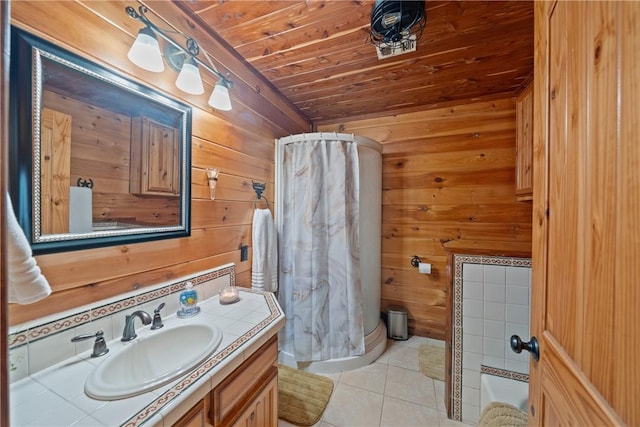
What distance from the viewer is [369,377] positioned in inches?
71.9

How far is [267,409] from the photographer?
3.41 feet

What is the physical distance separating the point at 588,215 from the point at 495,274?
3.46 feet

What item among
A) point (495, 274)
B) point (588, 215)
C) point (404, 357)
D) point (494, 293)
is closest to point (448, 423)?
point (404, 357)

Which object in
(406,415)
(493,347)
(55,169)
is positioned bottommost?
(406,415)

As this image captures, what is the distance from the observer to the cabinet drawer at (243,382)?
2.56ft

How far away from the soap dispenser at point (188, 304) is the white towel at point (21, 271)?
64cm

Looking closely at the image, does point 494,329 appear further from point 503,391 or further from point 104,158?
point 104,158

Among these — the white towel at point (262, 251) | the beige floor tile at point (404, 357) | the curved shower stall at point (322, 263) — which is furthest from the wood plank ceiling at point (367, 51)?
the beige floor tile at point (404, 357)

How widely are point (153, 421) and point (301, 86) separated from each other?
217 centimetres

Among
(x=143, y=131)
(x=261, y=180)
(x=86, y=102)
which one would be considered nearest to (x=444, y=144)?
(x=261, y=180)

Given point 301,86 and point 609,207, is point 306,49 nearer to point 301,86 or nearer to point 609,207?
point 301,86

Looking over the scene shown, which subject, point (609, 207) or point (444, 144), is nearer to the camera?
point (609, 207)

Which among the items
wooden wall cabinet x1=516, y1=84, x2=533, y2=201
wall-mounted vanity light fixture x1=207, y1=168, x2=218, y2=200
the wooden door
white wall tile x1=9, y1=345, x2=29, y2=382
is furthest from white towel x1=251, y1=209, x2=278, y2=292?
wooden wall cabinet x1=516, y1=84, x2=533, y2=201

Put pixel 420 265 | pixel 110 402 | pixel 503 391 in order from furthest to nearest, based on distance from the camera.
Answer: pixel 420 265, pixel 503 391, pixel 110 402
